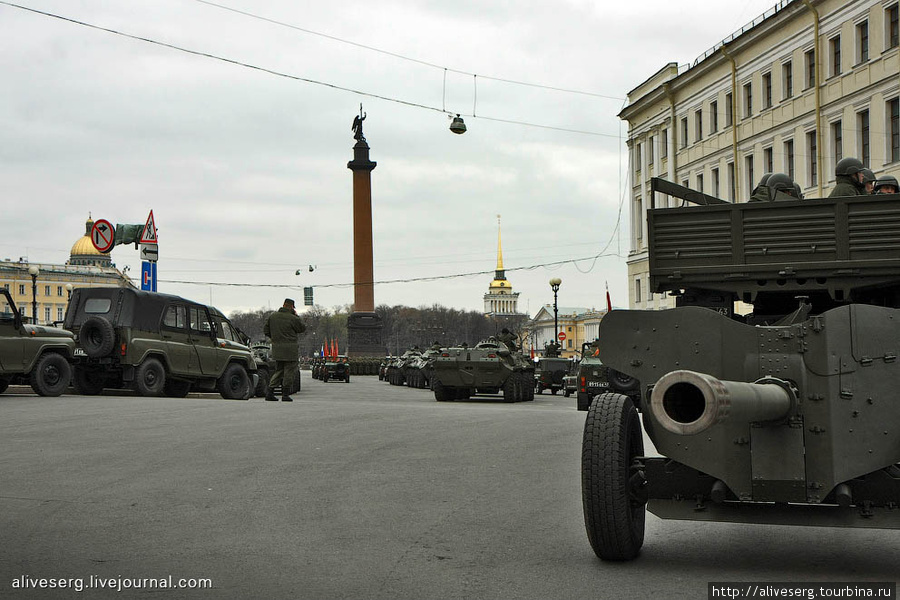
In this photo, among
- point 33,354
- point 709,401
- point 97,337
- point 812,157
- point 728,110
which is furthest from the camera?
point 728,110

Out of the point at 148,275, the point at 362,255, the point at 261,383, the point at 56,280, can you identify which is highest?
the point at 56,280

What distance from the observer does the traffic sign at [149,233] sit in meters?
21.4

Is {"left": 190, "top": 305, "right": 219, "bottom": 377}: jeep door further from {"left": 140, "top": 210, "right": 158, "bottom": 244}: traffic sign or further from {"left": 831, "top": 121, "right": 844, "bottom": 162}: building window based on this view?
{"left": 831, "top": 121, "right": 844, "bottom": 162}: building window

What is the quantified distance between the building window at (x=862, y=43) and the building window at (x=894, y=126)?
2329 mm

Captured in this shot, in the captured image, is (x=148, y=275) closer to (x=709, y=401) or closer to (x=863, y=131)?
(x=709, y=401)

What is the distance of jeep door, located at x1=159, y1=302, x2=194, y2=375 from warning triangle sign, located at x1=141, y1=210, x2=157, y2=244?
1756 millimetres

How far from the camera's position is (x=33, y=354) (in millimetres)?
20016

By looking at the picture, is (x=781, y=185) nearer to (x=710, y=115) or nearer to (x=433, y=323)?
(x=710, y=115)

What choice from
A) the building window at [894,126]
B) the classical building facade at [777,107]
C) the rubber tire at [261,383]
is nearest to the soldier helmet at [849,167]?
the rubber tire at [261,383]

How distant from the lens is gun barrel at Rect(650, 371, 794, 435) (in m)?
4.81

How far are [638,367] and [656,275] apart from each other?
3.44ft

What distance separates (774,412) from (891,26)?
36.9m

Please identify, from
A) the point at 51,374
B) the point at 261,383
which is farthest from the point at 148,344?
the point at 261,383

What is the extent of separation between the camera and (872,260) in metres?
6.84
